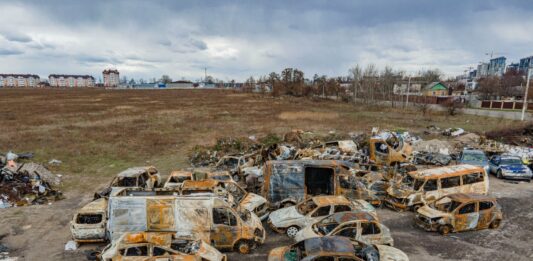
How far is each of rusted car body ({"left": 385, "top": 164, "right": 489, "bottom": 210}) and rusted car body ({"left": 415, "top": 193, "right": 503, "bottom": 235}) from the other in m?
1.43

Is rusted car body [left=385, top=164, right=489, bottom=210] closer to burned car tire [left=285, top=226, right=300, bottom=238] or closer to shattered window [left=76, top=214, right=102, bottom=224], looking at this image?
burned car tire [left=285, top=226, right=300, bottom=238]

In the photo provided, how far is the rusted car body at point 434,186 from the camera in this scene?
1186 cm

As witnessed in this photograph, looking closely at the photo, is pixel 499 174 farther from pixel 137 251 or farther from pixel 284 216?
pixel 137 251

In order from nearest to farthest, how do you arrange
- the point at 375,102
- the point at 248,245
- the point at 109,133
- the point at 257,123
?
the point at 248,245, the point at 109,133, the point at 257,123, the point at 375,102

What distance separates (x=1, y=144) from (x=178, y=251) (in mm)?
23210

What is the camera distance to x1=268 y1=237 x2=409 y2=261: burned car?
6590 mm

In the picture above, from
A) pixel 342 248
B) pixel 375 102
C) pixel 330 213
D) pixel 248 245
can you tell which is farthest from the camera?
pixel 375 102

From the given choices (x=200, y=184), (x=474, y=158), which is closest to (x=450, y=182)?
(x=474, y=158)

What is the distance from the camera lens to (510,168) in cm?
1573

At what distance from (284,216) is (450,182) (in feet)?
22.4

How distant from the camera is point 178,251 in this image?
7.32m

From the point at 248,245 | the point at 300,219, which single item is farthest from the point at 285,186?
the point at 248,245

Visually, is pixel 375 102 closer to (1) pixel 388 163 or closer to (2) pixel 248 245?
(1) pixel 388 163

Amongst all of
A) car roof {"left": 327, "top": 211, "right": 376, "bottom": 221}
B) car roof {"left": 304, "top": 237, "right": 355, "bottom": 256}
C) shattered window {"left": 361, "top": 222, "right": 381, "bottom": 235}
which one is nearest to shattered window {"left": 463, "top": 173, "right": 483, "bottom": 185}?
car roof {"left": 327, "top": 211, "right": 376, "bottom": 221}
